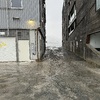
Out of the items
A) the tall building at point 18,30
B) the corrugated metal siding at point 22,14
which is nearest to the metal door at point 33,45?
the tall building at point 18,30

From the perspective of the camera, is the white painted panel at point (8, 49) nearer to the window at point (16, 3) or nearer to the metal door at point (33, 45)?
the metal door at point (33, 45)

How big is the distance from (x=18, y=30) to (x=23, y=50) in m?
1.96

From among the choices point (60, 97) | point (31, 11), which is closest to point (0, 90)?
point (60, 97)

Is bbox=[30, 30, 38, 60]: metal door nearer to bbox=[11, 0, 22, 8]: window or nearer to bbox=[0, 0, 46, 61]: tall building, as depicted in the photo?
bbox=[0, 0, 46, 61]: tall building

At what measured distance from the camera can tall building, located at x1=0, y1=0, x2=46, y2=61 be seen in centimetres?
1436

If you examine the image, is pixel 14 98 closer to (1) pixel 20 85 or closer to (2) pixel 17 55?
(1) pixel 20 85

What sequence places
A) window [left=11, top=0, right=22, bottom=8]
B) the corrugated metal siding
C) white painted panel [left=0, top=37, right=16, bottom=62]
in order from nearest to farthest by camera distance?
white painted panel [left=0, top=37, right=16, bottom=62]
the corrugated metal siding
window [left=11, top=0, right=22, bottom=8]

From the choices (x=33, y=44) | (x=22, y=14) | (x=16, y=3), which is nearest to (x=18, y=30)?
(x=22, y=14)

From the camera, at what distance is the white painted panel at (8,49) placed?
1432cm

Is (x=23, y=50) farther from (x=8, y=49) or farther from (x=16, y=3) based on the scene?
(x=16, y=3)

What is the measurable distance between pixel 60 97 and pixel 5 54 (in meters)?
10.5

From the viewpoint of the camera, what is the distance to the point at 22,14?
48.2ft

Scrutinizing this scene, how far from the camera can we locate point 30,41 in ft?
47.9

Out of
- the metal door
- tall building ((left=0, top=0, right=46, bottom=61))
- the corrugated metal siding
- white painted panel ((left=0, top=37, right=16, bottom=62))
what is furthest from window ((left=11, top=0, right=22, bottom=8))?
white painted panel ((left=0, top=37, right=16, bottom=62))
